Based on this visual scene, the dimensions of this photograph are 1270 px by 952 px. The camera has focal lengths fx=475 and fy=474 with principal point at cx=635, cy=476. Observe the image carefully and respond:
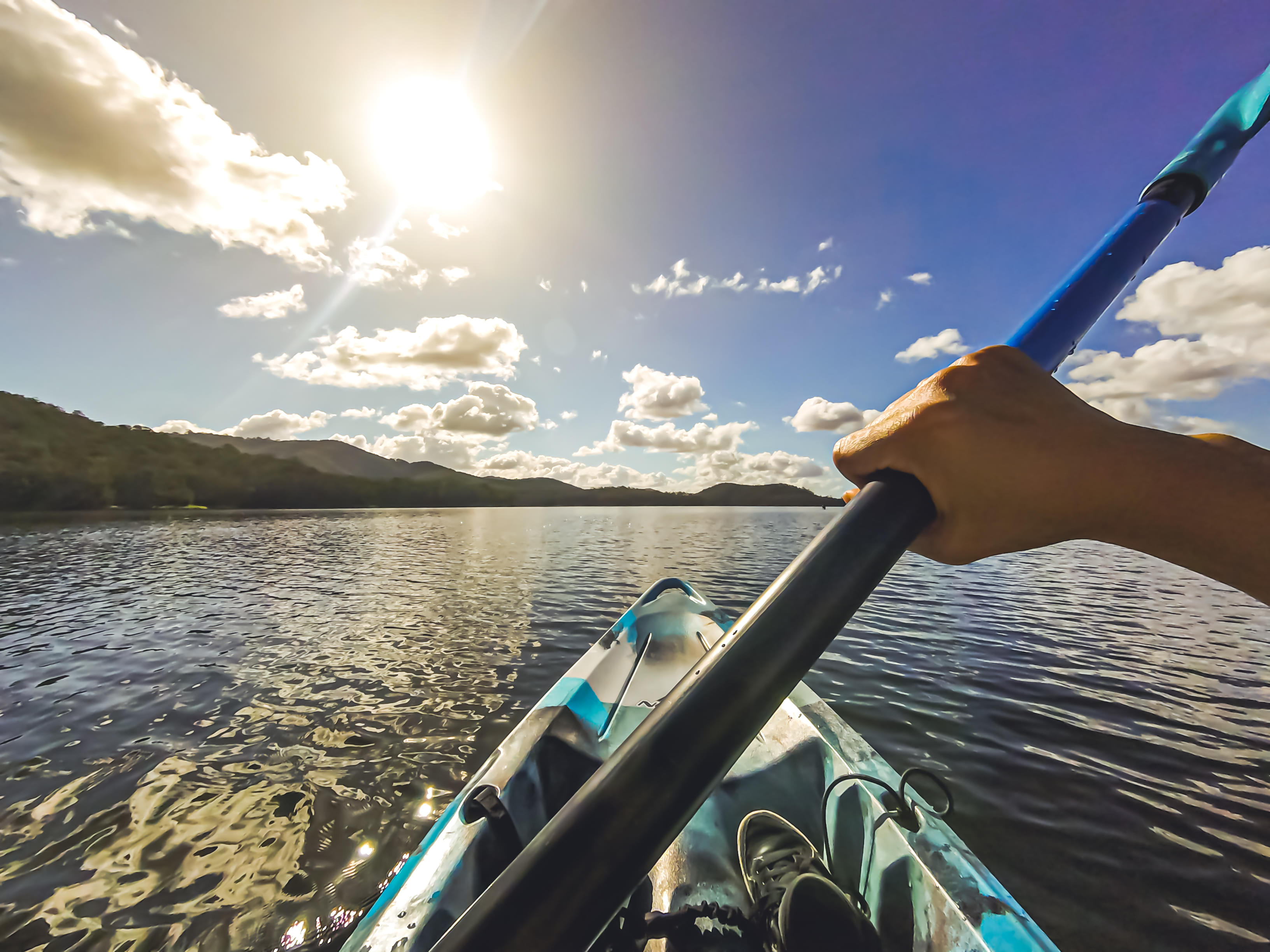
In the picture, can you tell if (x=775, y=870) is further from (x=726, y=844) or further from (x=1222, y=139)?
(x=1222, y=139)

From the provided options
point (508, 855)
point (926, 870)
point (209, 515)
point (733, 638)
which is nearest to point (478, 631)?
point (508, 855)

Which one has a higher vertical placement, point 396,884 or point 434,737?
point 396,884

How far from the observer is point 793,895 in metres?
2.46

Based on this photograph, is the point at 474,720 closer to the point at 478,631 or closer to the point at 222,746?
the point at 222,746

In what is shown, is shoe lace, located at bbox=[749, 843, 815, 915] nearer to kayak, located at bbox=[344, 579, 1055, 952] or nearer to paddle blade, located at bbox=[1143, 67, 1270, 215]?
kayak, located at bbox=[344, 579, 1055, 952]

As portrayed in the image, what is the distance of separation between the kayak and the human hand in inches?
37.0

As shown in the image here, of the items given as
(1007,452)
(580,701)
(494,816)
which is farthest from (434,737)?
(1007,452)

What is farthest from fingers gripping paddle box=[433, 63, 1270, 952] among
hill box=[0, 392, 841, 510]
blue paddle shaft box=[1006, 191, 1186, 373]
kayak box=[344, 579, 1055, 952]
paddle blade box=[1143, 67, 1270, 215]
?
hill box=[0, 392, 841, 510]

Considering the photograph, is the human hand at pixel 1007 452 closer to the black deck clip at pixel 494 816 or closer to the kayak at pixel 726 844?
the kayak at pixel 726 844

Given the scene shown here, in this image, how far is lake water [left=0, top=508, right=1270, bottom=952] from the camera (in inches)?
188

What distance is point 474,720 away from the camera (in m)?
8.55

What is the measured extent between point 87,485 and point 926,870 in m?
146

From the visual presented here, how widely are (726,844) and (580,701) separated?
1782mm

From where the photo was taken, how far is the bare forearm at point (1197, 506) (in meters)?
0.80
